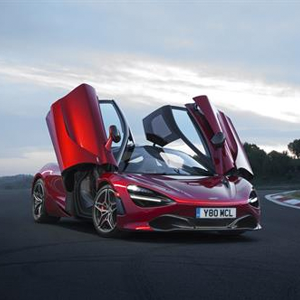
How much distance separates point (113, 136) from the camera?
7.82 m

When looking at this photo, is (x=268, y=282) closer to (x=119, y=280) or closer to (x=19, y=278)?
(x=119, y=280)

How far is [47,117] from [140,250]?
3.52 meters

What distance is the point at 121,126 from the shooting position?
820cm

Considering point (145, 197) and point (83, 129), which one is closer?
point (145, 197)

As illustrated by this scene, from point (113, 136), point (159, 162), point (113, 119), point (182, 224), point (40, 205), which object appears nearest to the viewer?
point (182, 224)

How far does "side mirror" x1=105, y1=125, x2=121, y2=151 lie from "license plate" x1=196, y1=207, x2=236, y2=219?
5.04ft

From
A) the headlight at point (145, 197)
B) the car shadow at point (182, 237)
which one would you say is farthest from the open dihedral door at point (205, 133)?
the headlight at point (145, 197)

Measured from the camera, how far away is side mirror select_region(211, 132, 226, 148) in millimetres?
8242

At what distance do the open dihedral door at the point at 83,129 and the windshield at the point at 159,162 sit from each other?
0.22 m

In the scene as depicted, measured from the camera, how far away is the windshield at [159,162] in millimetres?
7949

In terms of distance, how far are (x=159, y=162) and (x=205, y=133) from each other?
2.79ft

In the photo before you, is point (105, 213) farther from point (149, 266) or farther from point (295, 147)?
point (295, 147)

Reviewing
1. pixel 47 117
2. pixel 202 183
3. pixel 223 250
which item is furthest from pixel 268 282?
pixel 47 117

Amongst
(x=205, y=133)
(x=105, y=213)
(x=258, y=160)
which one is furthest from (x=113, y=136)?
(x=258, y=160)
